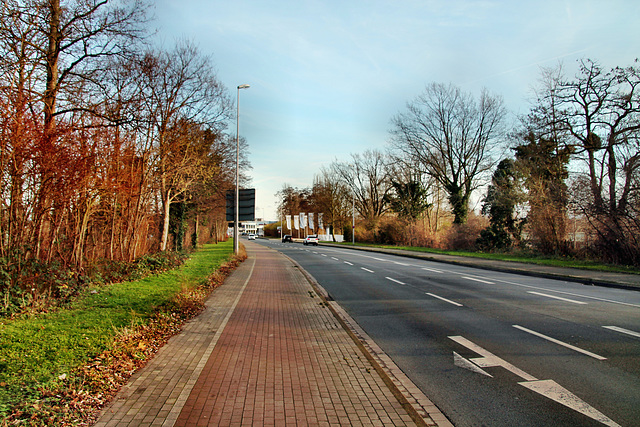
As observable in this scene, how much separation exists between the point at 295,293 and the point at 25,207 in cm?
698

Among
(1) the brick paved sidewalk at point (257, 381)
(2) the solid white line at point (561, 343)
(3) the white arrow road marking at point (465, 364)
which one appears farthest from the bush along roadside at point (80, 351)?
(2) the solid white line at point (561, 343)

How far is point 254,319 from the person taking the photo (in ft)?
27.7

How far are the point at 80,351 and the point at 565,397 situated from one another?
5889 mm

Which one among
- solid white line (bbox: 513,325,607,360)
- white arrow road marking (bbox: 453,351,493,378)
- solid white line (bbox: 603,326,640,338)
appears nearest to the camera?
white arrow road marking (bbox: 453,351,493,378)

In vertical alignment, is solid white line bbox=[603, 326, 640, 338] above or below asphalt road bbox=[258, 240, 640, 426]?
above

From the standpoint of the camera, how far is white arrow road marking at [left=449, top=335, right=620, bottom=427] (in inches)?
162

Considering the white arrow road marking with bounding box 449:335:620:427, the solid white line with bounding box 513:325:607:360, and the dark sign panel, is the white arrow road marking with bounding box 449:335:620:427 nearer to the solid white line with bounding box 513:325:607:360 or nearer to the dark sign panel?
the solid white line with bounding box 513:325:607:360

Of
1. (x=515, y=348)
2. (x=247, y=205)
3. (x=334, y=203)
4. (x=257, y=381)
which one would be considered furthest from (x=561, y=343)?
(x=334, y=203)

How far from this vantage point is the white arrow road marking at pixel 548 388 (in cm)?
411

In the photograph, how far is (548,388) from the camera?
4773 mm

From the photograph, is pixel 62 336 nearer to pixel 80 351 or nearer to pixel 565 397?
pixel 80 351

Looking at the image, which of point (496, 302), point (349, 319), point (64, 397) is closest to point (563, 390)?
point (349, 319)

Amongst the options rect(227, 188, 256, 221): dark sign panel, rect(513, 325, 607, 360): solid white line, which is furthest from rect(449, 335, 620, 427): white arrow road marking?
rect(227, 188, 256, 221): dark sign panel

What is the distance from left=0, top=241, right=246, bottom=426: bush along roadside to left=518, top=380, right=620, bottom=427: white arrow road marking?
4636mm
